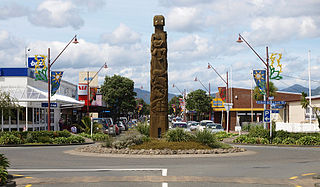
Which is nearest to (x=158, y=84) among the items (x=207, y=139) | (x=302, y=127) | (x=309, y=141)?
(x=207, y=139)

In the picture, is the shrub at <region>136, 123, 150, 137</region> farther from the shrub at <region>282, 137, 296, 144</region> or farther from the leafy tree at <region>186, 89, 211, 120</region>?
the leafy tree at <region>186, 89, 211, 120</region>

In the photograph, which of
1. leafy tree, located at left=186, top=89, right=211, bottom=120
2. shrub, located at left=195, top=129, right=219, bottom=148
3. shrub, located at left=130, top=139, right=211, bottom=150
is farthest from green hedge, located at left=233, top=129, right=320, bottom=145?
leafy tree, located at left=186, top=89, right=211, bottom=120

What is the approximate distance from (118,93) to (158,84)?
51.9 m

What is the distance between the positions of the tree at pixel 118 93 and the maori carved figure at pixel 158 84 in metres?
51.1

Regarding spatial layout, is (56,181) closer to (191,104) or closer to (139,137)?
(139,137)

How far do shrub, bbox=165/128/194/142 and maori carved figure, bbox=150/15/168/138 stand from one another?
2.59 metres

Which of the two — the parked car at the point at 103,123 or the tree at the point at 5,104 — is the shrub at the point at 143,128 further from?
the parked car at the point at 103,123

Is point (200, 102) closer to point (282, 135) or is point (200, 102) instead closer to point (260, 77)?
point (260, 77)

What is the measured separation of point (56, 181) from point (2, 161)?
61.3 inches

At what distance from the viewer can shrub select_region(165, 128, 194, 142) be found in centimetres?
2517

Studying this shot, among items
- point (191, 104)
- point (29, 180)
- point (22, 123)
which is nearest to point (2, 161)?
point (29, 180)

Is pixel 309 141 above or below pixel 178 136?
below

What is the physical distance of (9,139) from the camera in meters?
30.7

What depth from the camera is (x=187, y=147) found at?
2386cm
